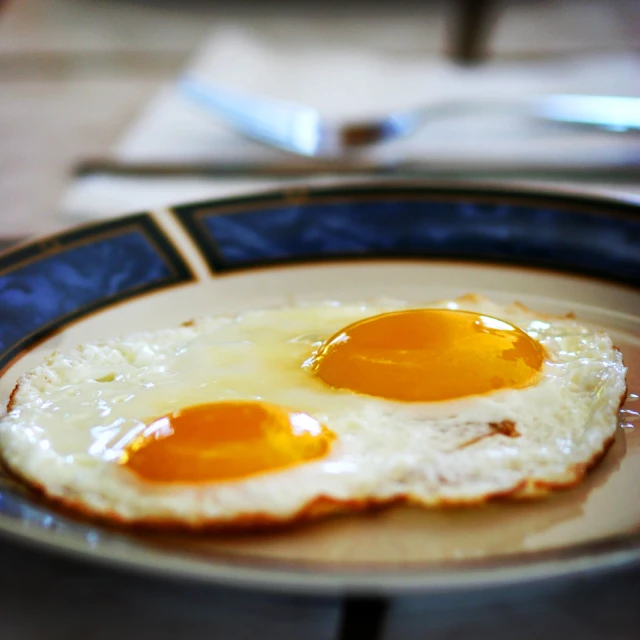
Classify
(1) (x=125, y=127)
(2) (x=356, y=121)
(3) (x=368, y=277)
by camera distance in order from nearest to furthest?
(3) (x=368, y=277)
(2) (x=356, y=121)
(1) (x=125, y=127)

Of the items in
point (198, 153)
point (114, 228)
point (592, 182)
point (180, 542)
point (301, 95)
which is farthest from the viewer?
point (301, 95)

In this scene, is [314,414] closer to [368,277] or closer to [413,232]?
[368,277]

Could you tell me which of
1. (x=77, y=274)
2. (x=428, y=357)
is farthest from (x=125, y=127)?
(x=428, y=357)

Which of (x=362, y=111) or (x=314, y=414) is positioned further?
(x=362, y=111)

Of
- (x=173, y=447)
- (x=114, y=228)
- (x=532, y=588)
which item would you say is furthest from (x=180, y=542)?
(x=114, y=228)

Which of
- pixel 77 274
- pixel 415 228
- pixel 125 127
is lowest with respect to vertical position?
pixel 125 127

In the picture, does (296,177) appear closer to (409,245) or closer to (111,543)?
(409,245)
